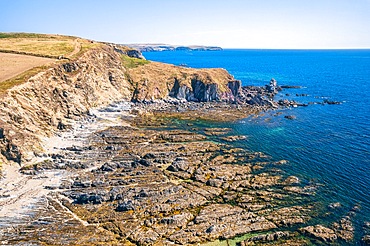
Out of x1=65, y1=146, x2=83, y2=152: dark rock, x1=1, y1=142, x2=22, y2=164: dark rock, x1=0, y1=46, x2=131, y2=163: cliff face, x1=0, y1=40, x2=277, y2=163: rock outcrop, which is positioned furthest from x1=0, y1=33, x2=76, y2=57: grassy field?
x1=1, y1=142, x2=22, y2=164: dark rock

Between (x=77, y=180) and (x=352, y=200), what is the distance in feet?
157

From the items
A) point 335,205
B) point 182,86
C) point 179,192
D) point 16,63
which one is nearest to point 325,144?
point 335,205

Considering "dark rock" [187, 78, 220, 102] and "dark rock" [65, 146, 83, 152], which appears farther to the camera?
"dark rock" [187, 78, 220, 102]

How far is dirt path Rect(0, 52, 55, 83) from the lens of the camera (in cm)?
8394

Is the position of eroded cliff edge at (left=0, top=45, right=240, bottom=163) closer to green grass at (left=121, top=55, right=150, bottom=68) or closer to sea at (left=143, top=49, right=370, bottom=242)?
green grass at (left=121, top=55, right=150, bottom=68)

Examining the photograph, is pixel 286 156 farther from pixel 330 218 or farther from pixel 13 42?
pixel 13 42

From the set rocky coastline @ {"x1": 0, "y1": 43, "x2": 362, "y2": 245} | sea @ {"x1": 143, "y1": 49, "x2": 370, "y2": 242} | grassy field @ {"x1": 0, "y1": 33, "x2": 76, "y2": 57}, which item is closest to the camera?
rocky coastline @ {"x1": 0, "y1": 43, "x2": 362, "y2": 245}

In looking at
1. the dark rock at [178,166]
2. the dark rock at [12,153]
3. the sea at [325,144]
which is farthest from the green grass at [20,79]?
the sea at [325,144]

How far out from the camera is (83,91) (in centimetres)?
9438

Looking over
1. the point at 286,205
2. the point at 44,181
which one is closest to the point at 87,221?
the point at 44,181

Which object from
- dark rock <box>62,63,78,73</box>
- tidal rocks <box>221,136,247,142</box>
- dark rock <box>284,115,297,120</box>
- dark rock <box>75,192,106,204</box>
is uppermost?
dark rock <box>62,63,78,73</box>

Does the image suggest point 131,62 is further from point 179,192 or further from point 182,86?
point 179,192

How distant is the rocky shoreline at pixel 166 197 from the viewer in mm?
40344

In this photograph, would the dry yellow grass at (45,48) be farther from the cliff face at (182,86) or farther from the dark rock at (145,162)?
the dark rock at (145,162)
